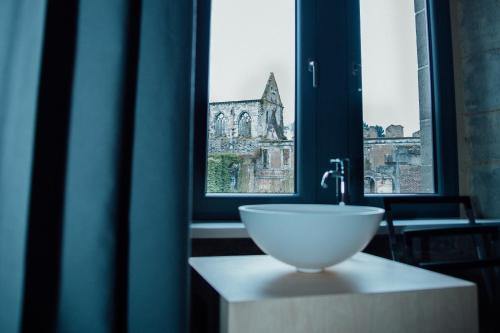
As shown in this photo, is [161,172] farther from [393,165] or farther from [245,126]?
[393,165]

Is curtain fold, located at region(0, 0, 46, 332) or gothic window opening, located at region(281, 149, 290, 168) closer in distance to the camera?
curtain fold, located at region(0, 0, 46, 332)

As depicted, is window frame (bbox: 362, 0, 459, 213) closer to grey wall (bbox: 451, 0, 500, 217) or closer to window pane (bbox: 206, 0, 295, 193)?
grey wall (bbox: 451, 0, 500, 217)

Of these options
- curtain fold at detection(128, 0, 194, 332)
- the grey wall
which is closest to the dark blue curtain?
curtain fold at detection(128, 0, 194, 332)

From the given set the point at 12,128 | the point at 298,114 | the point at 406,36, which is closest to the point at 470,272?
the point at 298,114

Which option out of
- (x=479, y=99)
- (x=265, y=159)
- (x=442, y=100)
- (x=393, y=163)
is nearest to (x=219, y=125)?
(x=265, y=159)

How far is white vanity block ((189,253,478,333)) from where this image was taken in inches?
21.6

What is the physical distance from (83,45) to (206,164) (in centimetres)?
90

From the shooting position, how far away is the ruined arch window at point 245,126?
4.85 feet

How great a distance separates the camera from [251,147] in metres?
1.54

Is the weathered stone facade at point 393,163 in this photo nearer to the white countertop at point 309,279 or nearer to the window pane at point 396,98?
the window pane at point 396,98

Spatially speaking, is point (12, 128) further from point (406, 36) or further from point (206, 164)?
point (406, 36)

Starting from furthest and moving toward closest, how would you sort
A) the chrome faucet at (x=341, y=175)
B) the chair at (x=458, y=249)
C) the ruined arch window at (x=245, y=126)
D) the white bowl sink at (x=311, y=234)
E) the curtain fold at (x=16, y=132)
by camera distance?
1. the ruined arch window at (x=245, y=126)
2. the chrome faucet at (x=341, y=175)
3. the chair at (x=458, y=249)
4. the white bowl sink at (x=311, y=234)
5. the curtain fold at (x=16, y=132)

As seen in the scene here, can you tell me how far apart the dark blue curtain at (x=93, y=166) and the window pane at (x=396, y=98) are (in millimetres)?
1239

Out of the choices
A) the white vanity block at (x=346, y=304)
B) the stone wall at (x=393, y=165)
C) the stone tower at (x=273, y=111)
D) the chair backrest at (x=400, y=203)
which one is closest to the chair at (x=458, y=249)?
the chair backrest at (x=400, y=203)
